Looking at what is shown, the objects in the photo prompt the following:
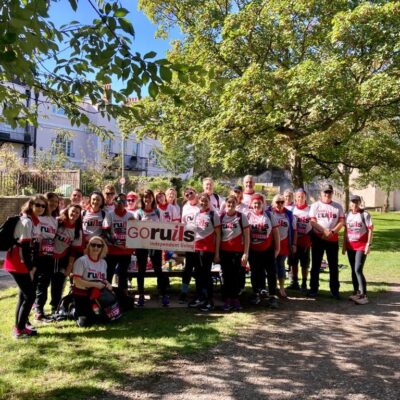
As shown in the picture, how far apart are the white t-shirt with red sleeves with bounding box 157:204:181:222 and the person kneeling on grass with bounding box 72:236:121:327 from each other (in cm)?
212

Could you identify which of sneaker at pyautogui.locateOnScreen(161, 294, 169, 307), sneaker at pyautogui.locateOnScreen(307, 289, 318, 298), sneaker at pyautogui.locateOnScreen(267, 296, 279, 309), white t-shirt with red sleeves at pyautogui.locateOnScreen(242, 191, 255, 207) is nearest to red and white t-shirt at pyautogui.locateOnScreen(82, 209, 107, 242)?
sneaker at pyautogui.locateOnScreen(161, 294, 169, 307)

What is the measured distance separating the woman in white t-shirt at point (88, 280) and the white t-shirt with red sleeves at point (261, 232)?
2531 millimetres

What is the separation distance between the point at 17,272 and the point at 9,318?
1.54 m

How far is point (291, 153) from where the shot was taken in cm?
1705

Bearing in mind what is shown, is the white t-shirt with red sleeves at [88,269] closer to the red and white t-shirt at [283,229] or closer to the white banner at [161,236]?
the white banner at [161,236]

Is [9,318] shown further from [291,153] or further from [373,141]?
[373,141]

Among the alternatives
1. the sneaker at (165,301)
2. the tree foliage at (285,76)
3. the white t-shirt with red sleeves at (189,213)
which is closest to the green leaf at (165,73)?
the white t-shirt with red sleeves at (189,213)

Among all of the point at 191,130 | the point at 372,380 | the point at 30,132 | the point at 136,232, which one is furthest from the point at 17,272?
the point at 30,132

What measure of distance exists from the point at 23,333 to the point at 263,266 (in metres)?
3.85

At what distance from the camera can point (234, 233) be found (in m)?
7.08

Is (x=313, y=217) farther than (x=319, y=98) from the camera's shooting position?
No

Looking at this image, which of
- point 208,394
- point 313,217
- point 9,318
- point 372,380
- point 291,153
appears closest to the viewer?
point 208,394

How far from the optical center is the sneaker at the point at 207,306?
7.06 m

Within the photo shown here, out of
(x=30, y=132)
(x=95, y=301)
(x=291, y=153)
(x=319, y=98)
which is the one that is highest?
(x=30, y=132)
